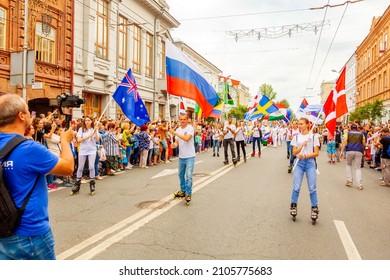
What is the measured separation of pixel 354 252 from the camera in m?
4.73

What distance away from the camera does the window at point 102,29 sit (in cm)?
2227

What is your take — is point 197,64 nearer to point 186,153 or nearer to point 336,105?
point 336,105

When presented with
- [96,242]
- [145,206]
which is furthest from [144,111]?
[96,242]

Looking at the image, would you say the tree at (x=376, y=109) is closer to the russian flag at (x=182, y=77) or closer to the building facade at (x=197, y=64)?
the building facade at (x=197, y=64)

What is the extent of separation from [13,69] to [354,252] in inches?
433

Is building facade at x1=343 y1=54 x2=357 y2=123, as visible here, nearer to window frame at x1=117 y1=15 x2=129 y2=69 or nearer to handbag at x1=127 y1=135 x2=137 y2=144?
Answer: window frame at x1=117 y1=15 x2=129 y2=69

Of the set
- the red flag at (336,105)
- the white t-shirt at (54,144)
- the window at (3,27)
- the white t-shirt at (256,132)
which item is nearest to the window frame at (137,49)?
the window at (3,27)

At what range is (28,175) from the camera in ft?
8.25

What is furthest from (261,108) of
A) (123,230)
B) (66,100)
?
(66,100)

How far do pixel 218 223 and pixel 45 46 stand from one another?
15539mm

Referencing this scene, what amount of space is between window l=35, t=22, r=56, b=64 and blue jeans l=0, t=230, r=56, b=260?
1674 centimetres

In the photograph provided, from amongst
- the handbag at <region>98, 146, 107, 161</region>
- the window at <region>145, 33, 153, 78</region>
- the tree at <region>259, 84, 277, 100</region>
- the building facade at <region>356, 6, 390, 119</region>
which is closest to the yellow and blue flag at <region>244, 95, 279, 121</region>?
the window at <region>145, 33, 153, 78</region>

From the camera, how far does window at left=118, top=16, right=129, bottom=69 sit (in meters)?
25.2

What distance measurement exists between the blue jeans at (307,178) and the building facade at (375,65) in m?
33.7
